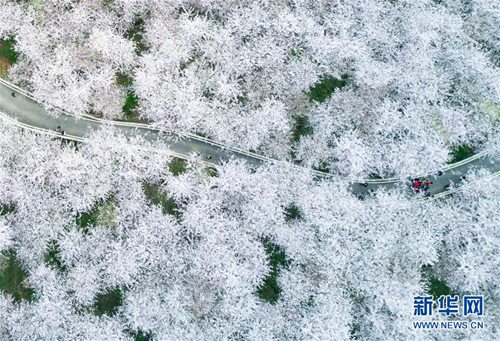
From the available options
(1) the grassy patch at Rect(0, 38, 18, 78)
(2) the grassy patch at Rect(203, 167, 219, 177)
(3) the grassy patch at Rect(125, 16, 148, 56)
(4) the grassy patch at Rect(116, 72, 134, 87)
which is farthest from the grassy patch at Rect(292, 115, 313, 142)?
(1) the grassy patch at Rect(0, 38, 18, 78)

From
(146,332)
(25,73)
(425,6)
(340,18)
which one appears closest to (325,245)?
(146,332)

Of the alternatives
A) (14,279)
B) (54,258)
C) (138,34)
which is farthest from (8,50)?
(14,279)

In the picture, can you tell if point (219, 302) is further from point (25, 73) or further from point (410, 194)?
point (25, 73)

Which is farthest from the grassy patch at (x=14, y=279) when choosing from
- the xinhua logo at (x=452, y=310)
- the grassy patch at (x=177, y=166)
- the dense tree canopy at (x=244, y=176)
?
the xinhua logo at (x=452, y=310)

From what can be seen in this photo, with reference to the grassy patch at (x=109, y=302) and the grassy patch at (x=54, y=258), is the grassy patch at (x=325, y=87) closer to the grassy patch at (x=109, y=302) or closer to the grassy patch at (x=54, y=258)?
the grassy patch at (x=109, y=302)

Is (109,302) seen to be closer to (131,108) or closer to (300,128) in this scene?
(131,108)
